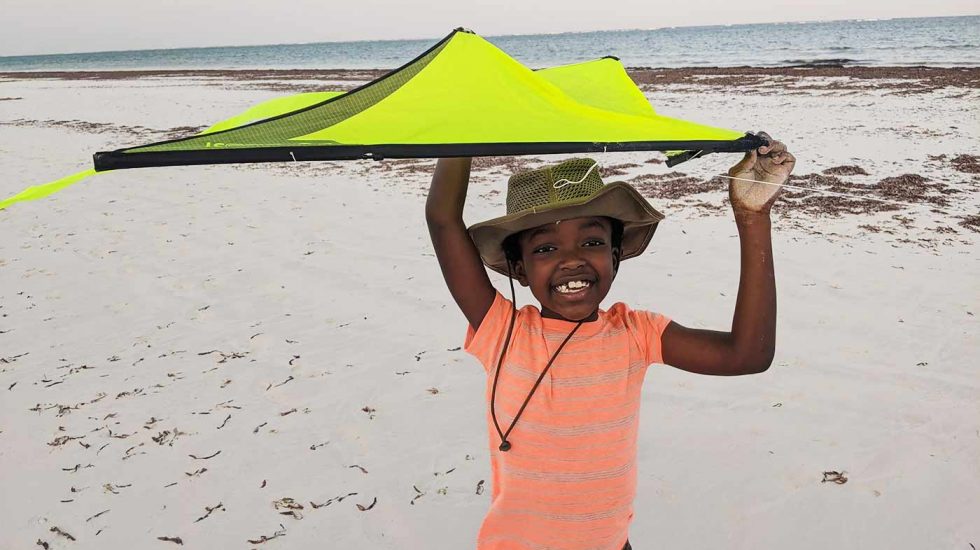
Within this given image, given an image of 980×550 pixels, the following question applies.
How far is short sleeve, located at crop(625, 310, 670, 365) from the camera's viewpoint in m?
1.57

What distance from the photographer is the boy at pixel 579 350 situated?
1487 millimetres

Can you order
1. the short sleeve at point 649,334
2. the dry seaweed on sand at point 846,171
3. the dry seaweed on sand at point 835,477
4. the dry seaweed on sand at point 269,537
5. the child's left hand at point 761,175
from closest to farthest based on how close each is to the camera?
the child's left hand at point 761,175, the short sleeve at point 649,334, the dry seaweed on sand at point 269,537, the dry seaweed on sand at point 835,477, the dry seaweed on sand at point 846,171

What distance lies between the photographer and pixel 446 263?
A: 1732mm

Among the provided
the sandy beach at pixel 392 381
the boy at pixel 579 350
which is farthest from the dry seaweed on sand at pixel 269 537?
the boy at pixel 579 350

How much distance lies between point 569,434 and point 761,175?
2.51 ft

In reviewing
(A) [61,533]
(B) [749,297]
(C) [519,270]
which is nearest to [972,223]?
(B) [749,297]

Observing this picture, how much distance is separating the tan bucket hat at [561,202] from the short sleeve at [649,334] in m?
0.26

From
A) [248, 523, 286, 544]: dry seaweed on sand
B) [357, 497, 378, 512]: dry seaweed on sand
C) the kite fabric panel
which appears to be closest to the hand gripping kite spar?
the kite fabric panel

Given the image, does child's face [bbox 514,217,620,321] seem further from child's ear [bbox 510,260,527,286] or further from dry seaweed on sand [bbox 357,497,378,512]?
dry seaweed on sand [bbox 357,497,378,512]

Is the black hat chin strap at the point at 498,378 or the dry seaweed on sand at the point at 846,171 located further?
the dry seaweed on sand at the point at 846,171

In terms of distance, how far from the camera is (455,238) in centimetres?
172

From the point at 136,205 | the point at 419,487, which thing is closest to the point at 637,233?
the point at 419,487

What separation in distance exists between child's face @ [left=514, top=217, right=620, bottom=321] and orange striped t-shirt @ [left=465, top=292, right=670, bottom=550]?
0.25 ft

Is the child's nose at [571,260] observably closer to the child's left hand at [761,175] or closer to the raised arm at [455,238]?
the raised arm at [455,238]
